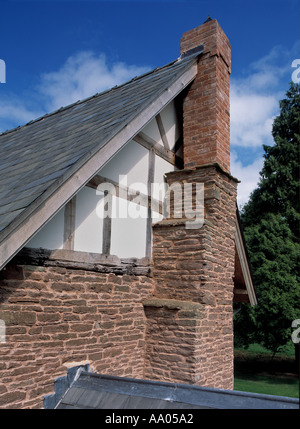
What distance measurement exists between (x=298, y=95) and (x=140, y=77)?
51.7ft

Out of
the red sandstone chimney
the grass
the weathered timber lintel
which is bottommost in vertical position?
the grass

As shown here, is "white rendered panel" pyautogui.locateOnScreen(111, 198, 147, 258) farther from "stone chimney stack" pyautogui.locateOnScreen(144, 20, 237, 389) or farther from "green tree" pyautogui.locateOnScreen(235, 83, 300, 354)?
"green tree" pyautogui.locateOnScreen(235, 83, 300, 354)

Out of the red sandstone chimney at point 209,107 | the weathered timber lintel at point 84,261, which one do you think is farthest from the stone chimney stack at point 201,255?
the weathered timber lintel at point 84,261

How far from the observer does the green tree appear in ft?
45.8

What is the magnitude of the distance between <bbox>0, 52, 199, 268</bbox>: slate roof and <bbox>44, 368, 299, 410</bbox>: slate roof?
57.0 inches

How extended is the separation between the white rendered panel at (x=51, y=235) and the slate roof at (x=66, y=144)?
0.60 meters

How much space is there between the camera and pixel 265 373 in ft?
53.9

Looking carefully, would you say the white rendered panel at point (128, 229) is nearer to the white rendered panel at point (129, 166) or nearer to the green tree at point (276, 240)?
the white rendered panel at point (129, 166)

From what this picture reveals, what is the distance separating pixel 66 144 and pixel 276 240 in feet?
39.4

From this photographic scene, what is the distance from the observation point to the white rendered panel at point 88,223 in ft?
16.7

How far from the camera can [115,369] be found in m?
5.55

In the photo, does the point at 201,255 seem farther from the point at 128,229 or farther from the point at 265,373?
the point at 265,373

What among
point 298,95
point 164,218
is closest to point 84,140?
point 164,218

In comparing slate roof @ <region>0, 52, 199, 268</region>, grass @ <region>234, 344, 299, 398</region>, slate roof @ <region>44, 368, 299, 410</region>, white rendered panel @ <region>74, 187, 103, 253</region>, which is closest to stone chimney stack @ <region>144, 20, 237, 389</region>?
slate roof @ <region>0, 52, 199, 268</region>
